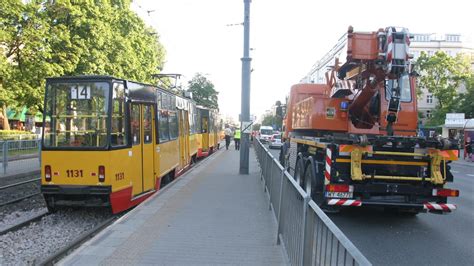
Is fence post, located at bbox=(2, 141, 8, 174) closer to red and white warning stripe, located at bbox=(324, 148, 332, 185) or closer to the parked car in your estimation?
red and white warning stripe, located at bbox=(324, 148, 332, 185)

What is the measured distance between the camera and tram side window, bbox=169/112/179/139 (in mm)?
13062

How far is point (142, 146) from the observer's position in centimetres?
969

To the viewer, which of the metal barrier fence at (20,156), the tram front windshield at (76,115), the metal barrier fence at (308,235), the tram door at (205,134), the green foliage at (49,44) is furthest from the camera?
the tram door at (205,134)

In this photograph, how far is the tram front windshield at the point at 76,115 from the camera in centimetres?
848

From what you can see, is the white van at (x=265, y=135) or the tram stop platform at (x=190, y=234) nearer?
the tram stop platform at (x=190, y=234)

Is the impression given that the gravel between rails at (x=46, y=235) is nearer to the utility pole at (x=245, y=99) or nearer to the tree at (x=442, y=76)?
the utility pole at (x=245, y=99)

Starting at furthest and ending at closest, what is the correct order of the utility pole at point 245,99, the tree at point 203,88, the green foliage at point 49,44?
the tree at point 203,88 → the green foliage at point 49,44 → the utility pole at point 245,99

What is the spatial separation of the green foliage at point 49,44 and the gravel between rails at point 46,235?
1531 centimetres

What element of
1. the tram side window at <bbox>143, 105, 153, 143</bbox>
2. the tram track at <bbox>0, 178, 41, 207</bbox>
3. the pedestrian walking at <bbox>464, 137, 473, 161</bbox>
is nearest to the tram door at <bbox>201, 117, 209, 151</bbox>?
the tram track at <bbox>0, 178, 41, 207</bbox>

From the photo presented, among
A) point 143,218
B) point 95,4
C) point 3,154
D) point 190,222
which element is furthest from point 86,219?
point 95,4

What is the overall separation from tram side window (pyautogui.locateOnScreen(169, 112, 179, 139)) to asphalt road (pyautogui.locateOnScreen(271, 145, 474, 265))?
5854mm

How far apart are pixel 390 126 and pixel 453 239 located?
2532mm

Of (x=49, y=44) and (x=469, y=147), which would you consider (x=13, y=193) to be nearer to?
(x=49, y=44)

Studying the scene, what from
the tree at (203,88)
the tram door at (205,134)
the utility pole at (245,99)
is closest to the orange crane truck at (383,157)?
the utility pole at (245,99)
